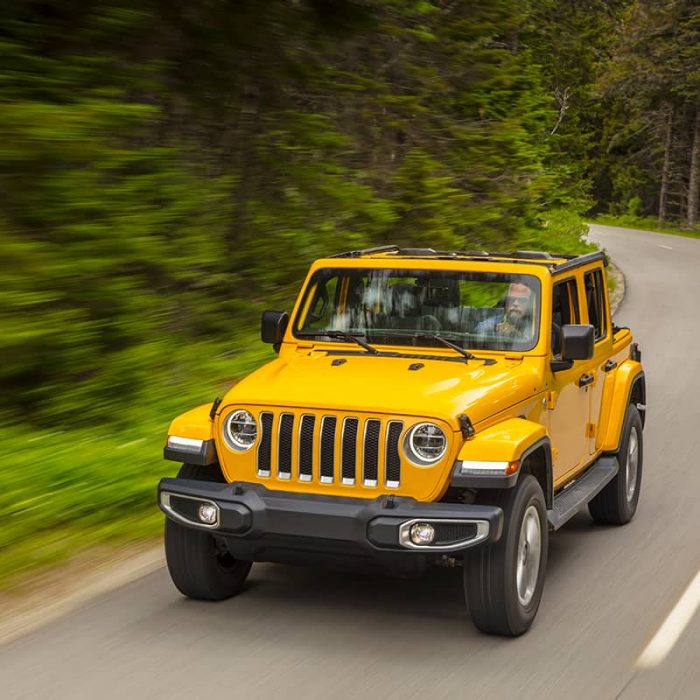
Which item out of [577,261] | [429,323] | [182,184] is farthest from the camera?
[182,184]

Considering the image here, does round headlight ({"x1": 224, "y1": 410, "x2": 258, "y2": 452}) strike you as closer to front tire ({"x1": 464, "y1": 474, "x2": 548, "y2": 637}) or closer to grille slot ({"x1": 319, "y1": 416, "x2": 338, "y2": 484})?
grille slot ({"x1": 319, "y1": 416, "x2": 338, "y2": 484})

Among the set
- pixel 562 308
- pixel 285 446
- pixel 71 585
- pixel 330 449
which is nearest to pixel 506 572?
pixel 330 449

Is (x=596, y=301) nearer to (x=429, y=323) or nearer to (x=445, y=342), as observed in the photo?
(x=429, y=323)

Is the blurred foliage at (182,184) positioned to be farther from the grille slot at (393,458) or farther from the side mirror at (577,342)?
the side mirror at (577,342)

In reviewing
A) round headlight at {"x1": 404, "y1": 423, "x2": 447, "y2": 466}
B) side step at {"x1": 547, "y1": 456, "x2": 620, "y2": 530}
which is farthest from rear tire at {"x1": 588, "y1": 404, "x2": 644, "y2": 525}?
round headlight at {"x1": 404, "y1": 423, "x2": 447, "y2": 466}

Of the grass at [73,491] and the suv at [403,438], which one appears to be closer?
the suv at [403,438]

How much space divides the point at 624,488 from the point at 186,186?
5431 mm

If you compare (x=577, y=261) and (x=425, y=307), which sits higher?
(x=577, y=261)

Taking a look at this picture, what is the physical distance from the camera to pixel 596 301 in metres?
8.59

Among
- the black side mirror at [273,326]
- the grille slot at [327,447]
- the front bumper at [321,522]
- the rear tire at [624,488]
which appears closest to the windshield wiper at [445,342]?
the black side mirror at [273,326]

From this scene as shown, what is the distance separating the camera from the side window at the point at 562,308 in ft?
24.1

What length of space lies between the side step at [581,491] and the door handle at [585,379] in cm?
61

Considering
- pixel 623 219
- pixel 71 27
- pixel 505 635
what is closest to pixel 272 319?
pixel 505 635

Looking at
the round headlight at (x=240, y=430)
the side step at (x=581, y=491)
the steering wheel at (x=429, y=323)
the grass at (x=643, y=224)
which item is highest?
the steering wheel at (x=429, y=323)
